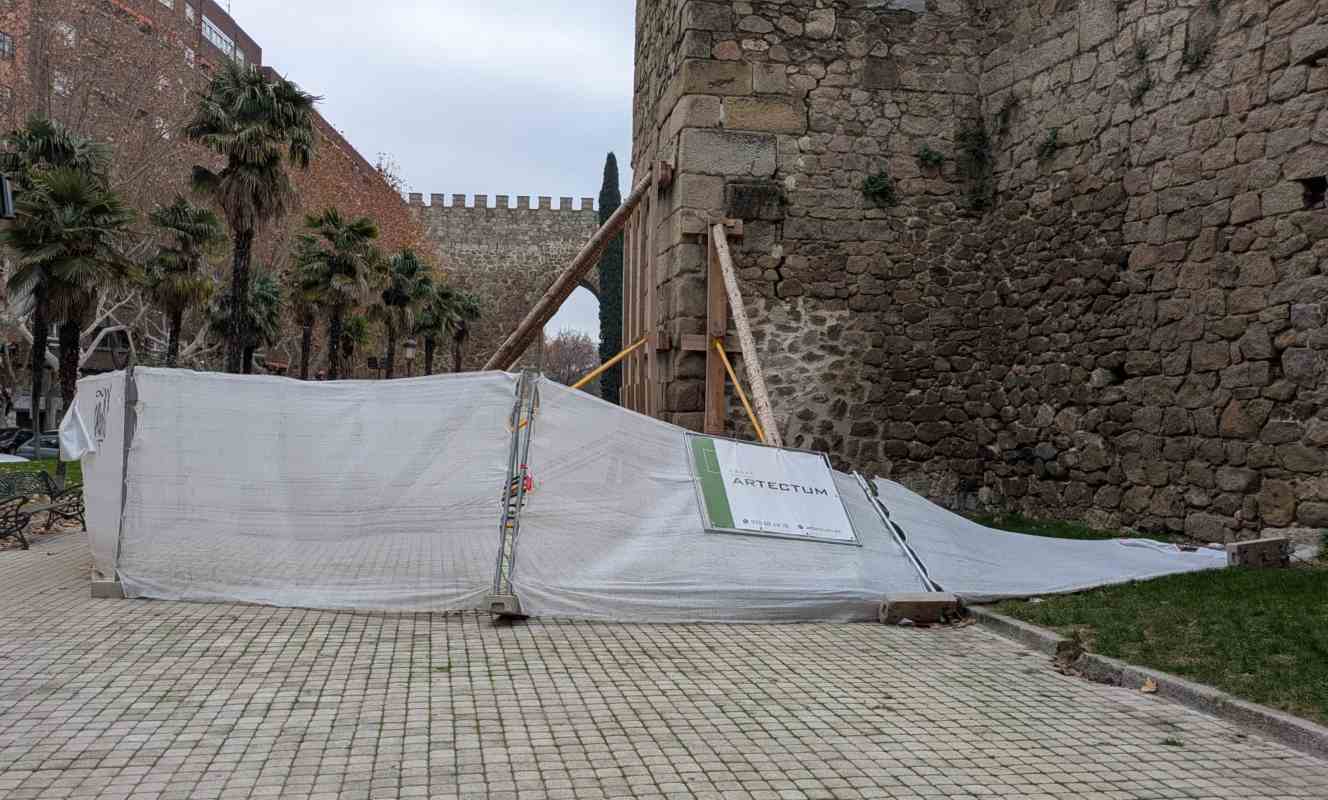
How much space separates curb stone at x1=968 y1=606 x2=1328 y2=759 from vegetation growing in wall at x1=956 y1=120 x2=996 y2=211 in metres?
5.48

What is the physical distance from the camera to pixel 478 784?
3633 millimetres

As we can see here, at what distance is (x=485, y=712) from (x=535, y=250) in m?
47.6

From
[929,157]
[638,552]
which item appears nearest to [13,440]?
[929,157]

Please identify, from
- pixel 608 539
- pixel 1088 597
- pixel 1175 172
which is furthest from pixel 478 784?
pixel 1175 172

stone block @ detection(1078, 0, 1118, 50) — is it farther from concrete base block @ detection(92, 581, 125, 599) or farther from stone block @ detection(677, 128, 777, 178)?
concrete base block @ detection(92, 581, 125, 599)

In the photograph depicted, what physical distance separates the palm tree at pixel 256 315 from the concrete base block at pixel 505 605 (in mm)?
26486

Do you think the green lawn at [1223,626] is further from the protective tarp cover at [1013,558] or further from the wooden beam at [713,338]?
the wooden beam at [713,338]

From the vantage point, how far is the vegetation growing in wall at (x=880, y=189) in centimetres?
1063

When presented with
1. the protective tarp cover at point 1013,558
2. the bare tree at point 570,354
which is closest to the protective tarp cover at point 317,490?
the protective tarp cover at point 1013,558

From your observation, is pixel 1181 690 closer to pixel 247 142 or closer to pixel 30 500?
pixel 30 500

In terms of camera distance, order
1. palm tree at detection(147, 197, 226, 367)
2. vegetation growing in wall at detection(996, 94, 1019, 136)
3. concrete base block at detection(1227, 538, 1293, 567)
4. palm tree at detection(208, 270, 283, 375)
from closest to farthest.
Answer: concrete base block at detection(1227, 538, 1293, 567) → vegetation growing in wall at detection(996, 94, 1019, 136) → palm tree at detection(147, 197, 226, 367) → palm tree at detection(208, 270, 283, 375)

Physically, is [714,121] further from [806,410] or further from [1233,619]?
[1233,619]

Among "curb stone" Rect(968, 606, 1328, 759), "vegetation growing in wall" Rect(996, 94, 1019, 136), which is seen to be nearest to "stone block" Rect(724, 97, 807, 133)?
"vegetation growing in wall" Rect(996, 94, 1019, 136)

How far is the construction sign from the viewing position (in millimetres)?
6719
